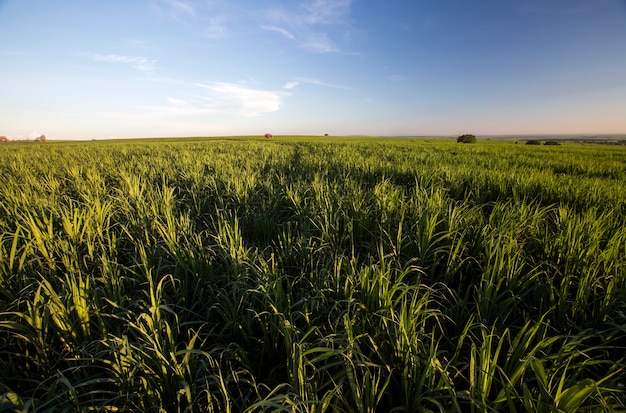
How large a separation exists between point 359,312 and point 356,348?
0.95 ft

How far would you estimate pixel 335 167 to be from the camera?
7238mm

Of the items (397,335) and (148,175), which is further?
(148,175)

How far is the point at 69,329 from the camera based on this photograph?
150 cm

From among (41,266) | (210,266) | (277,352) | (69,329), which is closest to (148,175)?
(41,266)

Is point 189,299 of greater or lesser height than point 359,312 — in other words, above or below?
below

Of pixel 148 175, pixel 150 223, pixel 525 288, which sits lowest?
pixel 525 288

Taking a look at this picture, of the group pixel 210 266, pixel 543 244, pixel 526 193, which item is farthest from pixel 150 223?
pixel 526 193

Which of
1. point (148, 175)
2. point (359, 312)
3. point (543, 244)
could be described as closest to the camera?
point (359, 312)

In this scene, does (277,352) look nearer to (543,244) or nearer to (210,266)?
(210,266)

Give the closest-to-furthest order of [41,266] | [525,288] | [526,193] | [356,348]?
1. [356,348]
2. [525,288]
3. [41,266]
4. [526,193]

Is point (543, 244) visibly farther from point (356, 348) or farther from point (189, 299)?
point (189, 299)

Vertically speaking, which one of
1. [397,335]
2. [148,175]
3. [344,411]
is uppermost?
[148,175]

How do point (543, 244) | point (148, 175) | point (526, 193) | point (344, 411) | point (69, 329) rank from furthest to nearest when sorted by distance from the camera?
point (148, 175)
point (526, 193)
point (543, 244)
point (69, 329)
point (344, 411)

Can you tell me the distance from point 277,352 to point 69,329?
1229 millimetres
